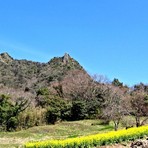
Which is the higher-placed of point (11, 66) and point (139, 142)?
point (11, 66)

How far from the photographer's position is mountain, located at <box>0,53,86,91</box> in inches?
2274

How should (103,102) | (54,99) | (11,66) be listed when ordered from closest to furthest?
(54,99) < (103,102) < (11,66)

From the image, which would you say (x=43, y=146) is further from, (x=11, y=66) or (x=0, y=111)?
(x=11, y=66)

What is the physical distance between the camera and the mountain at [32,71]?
57.8 meters

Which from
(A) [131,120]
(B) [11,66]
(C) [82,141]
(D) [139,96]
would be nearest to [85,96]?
(D) [139,96]

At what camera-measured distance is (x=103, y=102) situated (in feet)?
136

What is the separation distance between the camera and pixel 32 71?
215 ft

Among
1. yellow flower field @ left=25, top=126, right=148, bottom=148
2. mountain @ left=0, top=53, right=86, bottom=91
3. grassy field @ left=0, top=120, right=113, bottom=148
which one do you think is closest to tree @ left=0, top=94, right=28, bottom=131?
grassy field @ left=0, top=120, right=113, bottom=148

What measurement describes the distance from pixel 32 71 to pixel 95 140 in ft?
172

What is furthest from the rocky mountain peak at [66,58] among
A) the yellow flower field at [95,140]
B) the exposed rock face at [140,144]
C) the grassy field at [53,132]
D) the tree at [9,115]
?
→ the exposed rock face at [140,144]

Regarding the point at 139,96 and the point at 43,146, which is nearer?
the point at 43,146

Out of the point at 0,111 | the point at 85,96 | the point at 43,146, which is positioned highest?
the point at 85,96

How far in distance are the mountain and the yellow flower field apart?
40.0 m

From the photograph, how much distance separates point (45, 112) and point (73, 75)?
64.2 ft
